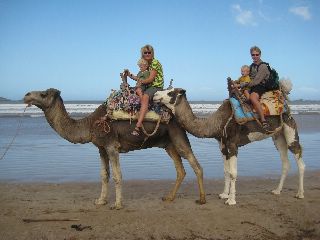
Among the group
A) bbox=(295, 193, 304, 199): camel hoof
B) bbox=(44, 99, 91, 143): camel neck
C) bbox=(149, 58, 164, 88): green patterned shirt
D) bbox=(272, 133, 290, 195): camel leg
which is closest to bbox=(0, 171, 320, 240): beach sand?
bbox=(295, 193, 304, 199): camel hoof

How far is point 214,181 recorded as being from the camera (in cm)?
1092

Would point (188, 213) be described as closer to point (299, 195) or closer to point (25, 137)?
point (299, 195)

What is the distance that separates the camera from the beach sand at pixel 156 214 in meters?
6.75

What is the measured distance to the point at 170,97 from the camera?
8312 mm

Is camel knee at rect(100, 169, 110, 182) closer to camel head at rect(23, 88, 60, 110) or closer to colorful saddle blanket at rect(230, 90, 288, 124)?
camel head at rect(23, 88, 60, 110)

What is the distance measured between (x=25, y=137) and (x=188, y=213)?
47.3ft

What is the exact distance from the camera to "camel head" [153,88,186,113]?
27.2 ft

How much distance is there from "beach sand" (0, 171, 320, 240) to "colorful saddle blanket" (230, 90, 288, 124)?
1.67m

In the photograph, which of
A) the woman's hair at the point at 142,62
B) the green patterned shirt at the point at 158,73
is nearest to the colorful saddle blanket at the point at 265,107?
the green patterned shirt at the point at 158,73

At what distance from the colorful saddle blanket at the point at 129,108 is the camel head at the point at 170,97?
0.39 ft

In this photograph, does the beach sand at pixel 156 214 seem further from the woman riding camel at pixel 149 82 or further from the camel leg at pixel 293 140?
the woman riding camel at pixel 149 82

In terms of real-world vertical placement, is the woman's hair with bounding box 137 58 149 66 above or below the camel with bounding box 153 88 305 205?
above

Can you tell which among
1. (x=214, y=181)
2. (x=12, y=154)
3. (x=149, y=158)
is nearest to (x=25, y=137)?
(x=12, y=154)

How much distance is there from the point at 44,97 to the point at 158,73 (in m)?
2.19
